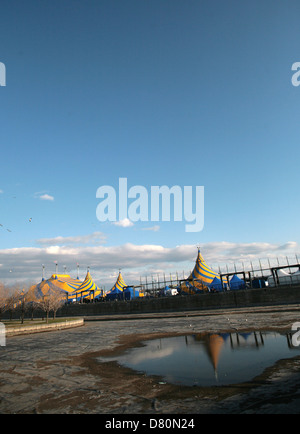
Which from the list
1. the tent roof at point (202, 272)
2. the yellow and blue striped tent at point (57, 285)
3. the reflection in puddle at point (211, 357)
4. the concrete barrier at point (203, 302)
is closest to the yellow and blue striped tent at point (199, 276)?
the tent roof at point (202, 272)

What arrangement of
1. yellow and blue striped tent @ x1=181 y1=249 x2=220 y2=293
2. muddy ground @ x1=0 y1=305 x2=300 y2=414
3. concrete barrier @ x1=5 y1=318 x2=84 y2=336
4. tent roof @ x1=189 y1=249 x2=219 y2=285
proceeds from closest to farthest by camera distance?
muddy ground @ x1=0 y1=305 x2=300 y2=414 < concrete barrier @ x1=5 y1=318 x2=84 y2=336 < yellow and blue striped tent @ x1=181 y1=249 x2=220 y2=293 < tent roof @ x1=189 y1=249 x2=219 y2=285

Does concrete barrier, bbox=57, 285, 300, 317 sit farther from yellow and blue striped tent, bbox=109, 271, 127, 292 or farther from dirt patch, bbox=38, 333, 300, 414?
dirt patch, bbox=38, 333, 300, 414

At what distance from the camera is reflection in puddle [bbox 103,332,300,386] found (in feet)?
22.2

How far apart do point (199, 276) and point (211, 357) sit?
3888 centimetres

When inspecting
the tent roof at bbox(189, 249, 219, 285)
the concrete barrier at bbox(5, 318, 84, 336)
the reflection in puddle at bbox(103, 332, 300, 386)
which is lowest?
the concrete barrier at bbox(5, 318, 84, 336)

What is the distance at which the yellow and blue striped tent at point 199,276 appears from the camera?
4362cm

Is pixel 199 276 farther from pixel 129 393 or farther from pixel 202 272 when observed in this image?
pixel 129 393

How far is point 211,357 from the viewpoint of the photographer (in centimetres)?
870

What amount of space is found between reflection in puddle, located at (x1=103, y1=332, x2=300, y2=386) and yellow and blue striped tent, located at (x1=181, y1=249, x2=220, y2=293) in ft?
102

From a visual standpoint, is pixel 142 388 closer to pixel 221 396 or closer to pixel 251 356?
pixel 221 396

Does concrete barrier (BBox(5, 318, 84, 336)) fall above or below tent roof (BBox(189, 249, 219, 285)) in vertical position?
below

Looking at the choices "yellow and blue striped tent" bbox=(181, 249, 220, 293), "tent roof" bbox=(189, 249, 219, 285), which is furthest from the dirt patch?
"tent roof" bbox=(189, 249, 219, 285)

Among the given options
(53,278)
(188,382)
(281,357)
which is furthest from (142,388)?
(53,278)

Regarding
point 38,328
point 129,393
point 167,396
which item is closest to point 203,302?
point 38,328
